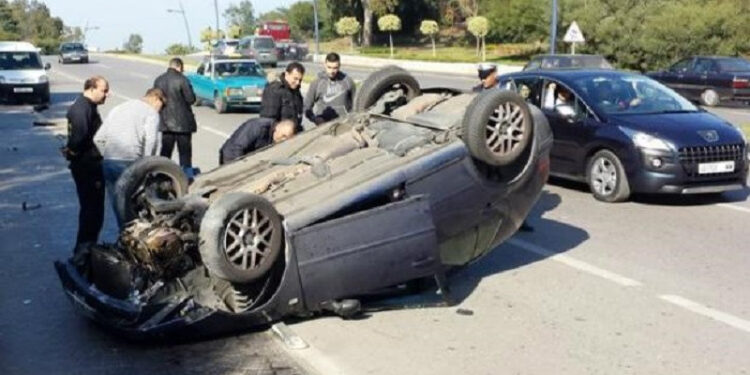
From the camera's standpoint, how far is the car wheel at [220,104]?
22875 mm

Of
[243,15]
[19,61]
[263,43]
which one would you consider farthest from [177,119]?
[243,15]

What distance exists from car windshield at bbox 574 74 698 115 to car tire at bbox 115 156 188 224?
572 centimetres

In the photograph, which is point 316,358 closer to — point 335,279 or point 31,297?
point 335,279

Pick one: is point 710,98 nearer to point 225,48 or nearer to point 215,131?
point 215,131

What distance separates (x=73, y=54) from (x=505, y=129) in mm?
59814

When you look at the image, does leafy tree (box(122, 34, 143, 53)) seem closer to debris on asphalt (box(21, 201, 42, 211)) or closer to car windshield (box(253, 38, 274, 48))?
car windshield (box(253, 38, 274, 48))

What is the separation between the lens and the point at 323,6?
87.4 metres

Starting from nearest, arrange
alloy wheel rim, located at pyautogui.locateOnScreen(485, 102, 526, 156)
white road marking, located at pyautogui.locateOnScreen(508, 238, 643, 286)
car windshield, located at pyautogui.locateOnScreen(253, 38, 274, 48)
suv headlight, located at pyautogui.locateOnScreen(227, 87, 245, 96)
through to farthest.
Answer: alloy wheel rim, located at pyautogui.locateOnScreen(485, 102, 526, 156)
white road marking, located at pyautogui.locateOnScreen(508, 238, 643, 286)
suv headlight, located at pyautogui.locateOnScreen(227, 87, 245, 96)
car windshield, located at pyautogui.locateOnScreen(253, 38, 274, 48)

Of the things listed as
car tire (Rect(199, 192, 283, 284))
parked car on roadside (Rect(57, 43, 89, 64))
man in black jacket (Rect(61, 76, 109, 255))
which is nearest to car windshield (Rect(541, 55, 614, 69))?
man in black jacket (Rect(61, 76, 109, 255))

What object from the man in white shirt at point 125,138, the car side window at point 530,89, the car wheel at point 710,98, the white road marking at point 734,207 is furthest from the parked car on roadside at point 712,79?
the man in white shirt at point 125,138

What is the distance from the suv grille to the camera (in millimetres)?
9500

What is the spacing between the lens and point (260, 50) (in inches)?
1957

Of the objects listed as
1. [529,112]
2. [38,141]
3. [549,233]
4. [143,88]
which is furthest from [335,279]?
[143,88]

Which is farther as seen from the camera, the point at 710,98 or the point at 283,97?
the point at 710,98
